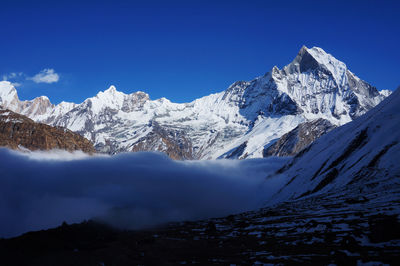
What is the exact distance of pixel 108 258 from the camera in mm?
74812

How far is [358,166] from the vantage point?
139125 mm

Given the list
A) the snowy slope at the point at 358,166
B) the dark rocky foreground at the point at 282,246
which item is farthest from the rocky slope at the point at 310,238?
the snowy slope at the point at 358,166

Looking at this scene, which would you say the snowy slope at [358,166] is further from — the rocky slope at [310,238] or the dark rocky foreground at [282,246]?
the dark rocky foreground at [282,246]

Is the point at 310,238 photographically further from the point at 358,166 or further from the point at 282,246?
the point at 358,166

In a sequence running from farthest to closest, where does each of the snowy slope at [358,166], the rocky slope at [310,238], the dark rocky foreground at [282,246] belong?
the snowy slope at [358,166]
the rocky slope at [310,238]
the dark rocky foreground at [282,246]

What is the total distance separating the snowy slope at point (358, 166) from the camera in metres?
A: 115

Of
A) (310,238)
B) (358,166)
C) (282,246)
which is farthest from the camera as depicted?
(358,166)

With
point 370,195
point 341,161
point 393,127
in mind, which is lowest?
point 370,195

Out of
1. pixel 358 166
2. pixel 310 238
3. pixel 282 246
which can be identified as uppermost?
pixel 358 166

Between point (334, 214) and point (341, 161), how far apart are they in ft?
288

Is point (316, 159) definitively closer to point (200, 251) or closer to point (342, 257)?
point (200, 251)

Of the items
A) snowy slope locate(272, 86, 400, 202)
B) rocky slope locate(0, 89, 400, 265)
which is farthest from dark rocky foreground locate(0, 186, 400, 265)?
snowy slope locate(272, 86, 400, 202)

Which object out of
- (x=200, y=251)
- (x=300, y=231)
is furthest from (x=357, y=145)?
(x=200, y=251)

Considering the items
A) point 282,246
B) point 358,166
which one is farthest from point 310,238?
point 358,166
